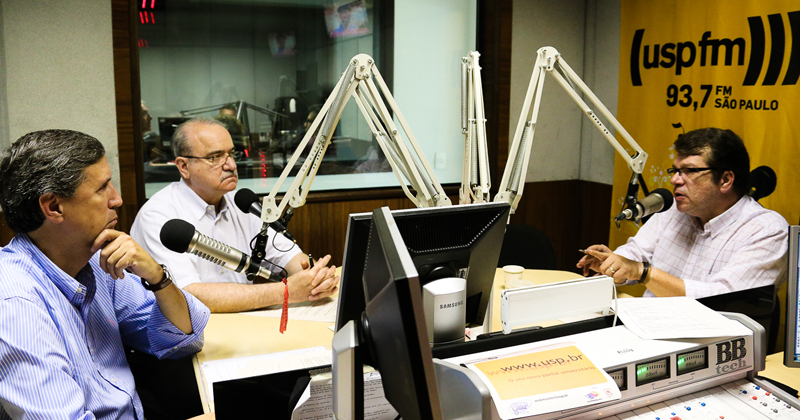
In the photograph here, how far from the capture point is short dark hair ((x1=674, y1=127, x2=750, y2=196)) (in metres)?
2.25

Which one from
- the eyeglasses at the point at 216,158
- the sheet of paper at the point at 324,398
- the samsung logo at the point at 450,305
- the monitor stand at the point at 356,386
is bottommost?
the sheet of paper at the point at 324,398

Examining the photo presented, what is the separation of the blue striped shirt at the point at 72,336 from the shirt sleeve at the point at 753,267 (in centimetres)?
176

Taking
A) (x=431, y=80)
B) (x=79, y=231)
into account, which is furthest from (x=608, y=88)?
(x=79, y=231)

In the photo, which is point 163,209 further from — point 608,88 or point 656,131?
point 608,88

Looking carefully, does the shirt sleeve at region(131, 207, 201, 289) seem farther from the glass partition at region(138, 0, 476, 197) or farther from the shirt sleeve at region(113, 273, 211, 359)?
the glass partition at region(138, 0, 476, 197)

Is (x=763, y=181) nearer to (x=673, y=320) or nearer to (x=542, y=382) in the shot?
(x=673, y=320)

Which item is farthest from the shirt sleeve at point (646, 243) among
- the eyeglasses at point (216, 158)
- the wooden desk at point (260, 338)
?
the eyeglasses at point (216, 158)

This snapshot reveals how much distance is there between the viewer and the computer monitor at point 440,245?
1127mm

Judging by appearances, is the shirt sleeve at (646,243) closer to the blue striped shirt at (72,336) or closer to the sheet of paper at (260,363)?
the sheet of paper at (260,363)

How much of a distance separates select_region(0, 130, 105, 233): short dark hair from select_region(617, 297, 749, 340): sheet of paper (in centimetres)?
130

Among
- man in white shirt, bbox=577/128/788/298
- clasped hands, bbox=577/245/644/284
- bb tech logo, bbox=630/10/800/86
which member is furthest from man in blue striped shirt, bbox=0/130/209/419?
bb tech logo, bbox=630/10/800/86

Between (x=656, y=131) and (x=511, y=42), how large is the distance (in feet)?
3.56

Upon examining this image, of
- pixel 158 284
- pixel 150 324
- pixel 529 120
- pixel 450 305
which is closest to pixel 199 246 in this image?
pixel 158 284

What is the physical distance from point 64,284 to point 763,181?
290 centimetres
